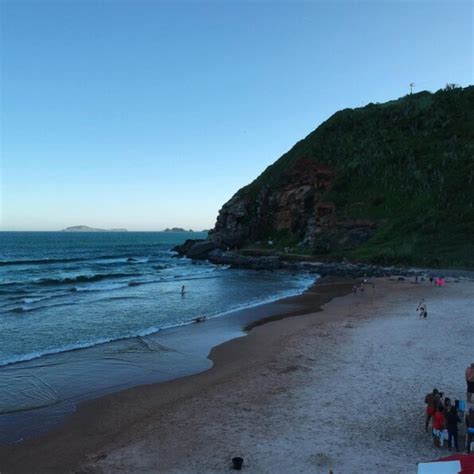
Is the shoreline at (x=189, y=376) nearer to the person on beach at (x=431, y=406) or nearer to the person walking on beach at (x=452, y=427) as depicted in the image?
the person on beach at (x=431, y=406)

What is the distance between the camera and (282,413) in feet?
43.9

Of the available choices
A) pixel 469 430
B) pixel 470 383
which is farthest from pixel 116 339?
pixel 469 430

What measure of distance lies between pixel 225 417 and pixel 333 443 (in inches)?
136

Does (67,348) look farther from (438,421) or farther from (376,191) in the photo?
(376,191)

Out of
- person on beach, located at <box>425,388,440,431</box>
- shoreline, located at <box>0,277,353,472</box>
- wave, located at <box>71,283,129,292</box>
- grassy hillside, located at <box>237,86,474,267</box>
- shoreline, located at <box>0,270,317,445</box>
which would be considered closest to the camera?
person on beach, located at <box>425,388,440,431</box>

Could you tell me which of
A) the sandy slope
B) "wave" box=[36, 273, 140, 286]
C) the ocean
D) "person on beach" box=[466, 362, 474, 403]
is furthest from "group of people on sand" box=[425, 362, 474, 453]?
"wave" box=[36, 273, 140, 286]

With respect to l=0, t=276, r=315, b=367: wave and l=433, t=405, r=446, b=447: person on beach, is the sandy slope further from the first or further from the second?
l=0, t=276, r=315, b=367: wave

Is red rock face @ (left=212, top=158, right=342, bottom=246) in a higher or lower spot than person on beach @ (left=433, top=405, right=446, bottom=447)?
higher

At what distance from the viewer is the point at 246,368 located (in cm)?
1859

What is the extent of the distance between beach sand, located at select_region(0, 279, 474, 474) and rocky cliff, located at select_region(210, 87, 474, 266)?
35142mm

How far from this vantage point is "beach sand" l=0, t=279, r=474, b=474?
35.3 feet

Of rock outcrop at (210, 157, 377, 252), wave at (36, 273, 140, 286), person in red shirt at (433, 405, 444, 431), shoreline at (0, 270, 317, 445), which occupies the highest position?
rock outcrop at (210, 157, 377, 252)

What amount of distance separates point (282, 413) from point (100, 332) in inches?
615

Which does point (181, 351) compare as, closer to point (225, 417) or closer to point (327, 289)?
point (225, 417)
